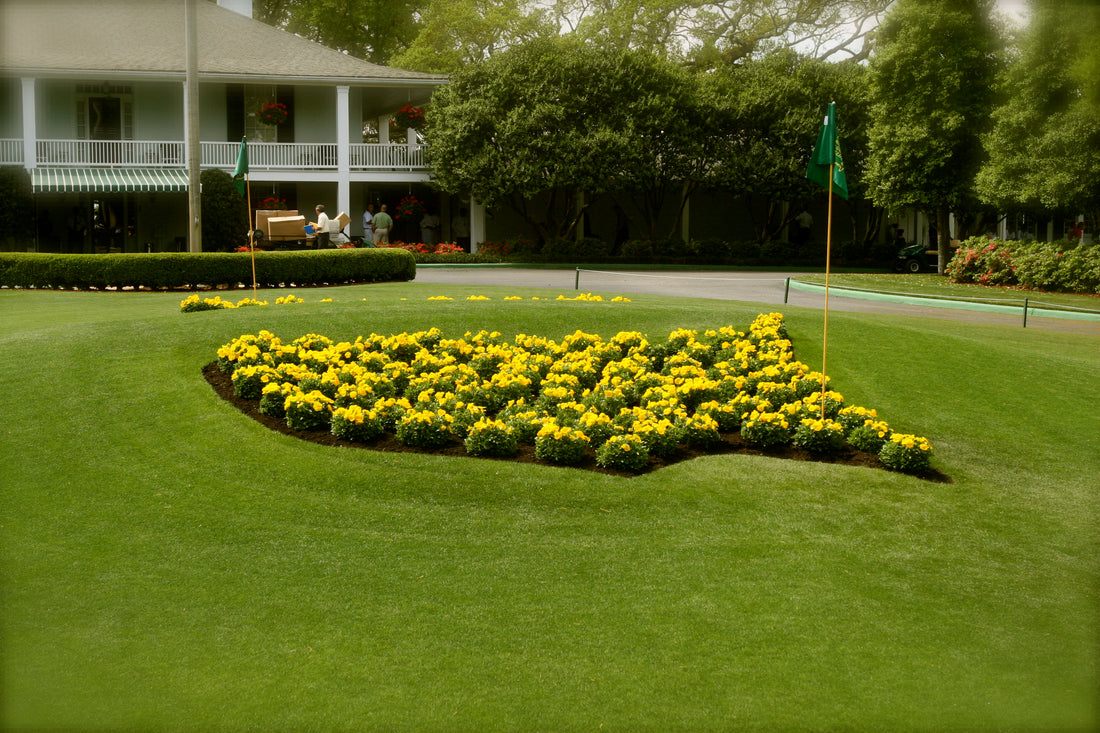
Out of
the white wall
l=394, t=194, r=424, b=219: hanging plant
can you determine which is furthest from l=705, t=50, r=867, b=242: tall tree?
the white wall

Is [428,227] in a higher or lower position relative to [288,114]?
lower

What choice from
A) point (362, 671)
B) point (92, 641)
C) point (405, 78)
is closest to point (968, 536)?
point (362, 671)

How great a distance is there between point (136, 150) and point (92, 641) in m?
30.6

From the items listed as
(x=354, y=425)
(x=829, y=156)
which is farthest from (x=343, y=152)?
(x=829, y=156)

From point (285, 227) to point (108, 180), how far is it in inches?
333

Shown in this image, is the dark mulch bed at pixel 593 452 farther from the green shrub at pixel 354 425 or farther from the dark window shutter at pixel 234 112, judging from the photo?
the dark window shutter at pixel 234 112

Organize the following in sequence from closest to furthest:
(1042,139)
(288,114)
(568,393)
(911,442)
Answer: (911,442) < (568,393) < (1042,139) < (288,114)

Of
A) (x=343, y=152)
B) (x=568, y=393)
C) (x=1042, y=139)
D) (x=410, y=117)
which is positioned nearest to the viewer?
(x=568, y=393)

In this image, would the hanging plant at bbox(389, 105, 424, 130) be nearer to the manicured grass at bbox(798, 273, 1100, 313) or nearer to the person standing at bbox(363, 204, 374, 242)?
the person standing at bbox(363, 204, 374, 242)

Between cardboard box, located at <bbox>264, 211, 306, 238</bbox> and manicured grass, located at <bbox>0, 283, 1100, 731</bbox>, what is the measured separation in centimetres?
1525

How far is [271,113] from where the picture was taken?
34.1 m

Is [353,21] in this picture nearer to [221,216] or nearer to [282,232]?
[221,216]

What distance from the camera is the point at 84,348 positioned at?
10766mm

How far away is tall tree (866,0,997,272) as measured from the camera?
97.9 feet
